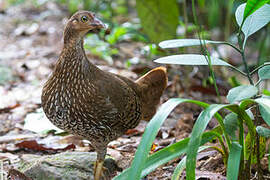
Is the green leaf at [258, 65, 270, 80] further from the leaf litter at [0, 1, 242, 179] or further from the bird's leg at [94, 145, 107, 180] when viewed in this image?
the bird's leg at [94, 145, 107, 180]

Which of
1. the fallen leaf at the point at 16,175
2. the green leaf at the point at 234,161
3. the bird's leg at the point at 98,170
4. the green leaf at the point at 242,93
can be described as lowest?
the bird's leg at the point at 98,170

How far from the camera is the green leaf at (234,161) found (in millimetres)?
2100

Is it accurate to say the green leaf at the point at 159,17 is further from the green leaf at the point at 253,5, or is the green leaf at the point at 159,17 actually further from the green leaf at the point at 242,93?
the green leaf at the point at 242,93

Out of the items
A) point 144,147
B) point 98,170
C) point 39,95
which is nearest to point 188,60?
point 144,147

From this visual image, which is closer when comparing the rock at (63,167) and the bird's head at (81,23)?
the rock at (63,167)

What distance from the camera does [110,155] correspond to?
357cm

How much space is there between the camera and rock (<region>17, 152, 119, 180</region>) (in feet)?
9.75

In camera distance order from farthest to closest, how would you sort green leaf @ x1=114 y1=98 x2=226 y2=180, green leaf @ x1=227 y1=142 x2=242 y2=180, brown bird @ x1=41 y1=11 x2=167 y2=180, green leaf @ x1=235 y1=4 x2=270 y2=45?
brown bird @ x1=41 y1=11 x2=167 y2=180, green leaf @ x1=235 y1=4 x2=270 y2=45, green leaf @ x1=227 y1=142 x2=242 y2=180, green leaf @ x1=114 y1=98 x2=226 y2=180

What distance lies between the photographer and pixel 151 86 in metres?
3.85

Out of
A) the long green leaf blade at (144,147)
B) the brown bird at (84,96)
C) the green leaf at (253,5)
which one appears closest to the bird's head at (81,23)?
the brown bird at (84,96)

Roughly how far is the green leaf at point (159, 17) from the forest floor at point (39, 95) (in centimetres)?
45

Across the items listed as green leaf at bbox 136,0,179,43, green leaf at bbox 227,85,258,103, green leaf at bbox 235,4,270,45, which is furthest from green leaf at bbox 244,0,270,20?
green leaf at bbox 136,0,179,43

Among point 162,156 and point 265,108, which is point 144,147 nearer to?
point 162,156

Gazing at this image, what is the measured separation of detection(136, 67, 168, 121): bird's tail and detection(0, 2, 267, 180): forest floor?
0.86ft
